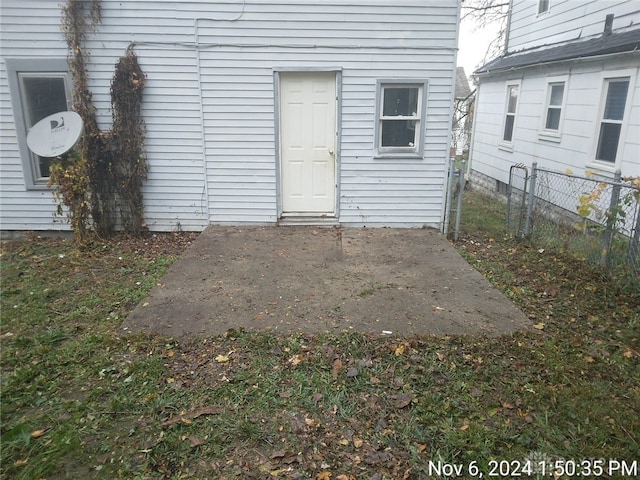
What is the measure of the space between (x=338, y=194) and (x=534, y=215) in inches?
126

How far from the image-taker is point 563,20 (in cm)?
877

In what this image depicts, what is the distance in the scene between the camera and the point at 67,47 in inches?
261

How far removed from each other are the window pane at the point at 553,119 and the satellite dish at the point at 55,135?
8597mm

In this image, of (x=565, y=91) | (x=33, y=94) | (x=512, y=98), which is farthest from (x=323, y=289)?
(x=512, y=98)

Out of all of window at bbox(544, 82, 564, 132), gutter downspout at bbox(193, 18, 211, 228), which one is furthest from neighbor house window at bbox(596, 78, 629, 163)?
gutter downspout at bbox(193, 18, 211, 228)

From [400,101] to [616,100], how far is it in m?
3.43

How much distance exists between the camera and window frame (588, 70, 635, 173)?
6457mm

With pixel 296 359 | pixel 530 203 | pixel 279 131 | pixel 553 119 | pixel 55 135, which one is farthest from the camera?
pixel 553 119

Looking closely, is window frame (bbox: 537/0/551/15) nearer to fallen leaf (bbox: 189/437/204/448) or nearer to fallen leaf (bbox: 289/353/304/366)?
fallen leaf (bbox: 289/353/304/366)

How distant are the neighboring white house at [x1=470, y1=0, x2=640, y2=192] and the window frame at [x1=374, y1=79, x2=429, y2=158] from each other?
265 centimetres

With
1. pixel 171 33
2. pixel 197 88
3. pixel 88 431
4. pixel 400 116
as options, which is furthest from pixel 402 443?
pixel 171 33

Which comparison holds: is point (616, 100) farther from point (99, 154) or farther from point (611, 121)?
point (99, 154)

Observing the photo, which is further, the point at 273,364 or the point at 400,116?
the point at 400,116

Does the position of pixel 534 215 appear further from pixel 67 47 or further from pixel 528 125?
pixel 67 47
